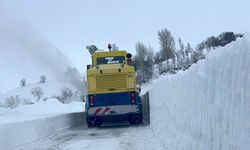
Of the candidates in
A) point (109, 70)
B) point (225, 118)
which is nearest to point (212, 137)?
point (225, 118)

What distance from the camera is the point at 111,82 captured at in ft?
74.4

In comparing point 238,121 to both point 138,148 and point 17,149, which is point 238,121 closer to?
point 138,148

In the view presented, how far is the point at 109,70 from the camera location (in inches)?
890

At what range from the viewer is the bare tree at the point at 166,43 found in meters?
74.3

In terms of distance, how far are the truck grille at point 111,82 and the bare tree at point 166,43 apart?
50.5 m

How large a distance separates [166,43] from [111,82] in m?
54.5

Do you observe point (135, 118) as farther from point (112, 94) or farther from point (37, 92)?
point (37, 92)

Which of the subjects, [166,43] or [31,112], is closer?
[31,112]

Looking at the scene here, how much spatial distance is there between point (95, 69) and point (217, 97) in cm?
1698

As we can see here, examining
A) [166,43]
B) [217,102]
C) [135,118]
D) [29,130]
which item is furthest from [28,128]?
[166,43]

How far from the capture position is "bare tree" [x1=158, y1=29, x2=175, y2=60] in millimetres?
74312

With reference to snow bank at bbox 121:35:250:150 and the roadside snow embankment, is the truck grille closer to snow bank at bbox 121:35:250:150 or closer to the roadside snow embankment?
the roadside snow embankment

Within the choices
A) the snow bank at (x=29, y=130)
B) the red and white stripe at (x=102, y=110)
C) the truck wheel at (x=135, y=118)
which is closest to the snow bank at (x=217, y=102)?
the snow bank at (x=29, y=130)

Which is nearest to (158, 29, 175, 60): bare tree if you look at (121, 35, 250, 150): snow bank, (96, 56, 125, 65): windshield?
(96, 56, 125, 65): windshield
